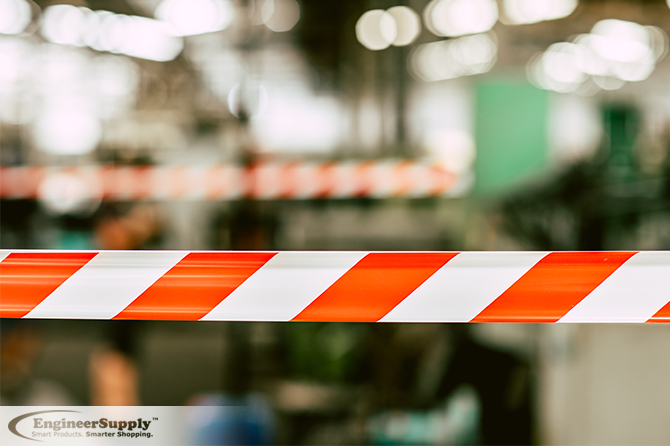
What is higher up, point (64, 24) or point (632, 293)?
point (64, 24)

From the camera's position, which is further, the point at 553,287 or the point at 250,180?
the point at 250,180

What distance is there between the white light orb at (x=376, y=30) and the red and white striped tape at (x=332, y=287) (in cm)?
193

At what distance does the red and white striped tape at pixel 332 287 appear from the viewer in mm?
591

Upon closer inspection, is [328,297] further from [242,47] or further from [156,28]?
[156,28]

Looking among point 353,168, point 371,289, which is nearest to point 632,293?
point 371,289

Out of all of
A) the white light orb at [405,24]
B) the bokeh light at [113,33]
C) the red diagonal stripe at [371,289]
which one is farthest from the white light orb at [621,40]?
the red diagonal stripe at [371,289]

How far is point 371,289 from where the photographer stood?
1.96ft

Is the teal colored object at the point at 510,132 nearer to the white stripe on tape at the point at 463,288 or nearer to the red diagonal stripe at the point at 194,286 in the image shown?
the white stripe on tape at the point at 463,288

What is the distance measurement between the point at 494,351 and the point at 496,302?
164 cm

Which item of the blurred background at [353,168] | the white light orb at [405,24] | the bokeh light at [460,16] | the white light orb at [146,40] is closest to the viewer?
the blurred background at [353,168]

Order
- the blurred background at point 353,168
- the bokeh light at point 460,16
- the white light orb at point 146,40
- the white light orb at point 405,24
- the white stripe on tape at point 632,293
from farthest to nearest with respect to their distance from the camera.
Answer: the white light orb at point 146,40, the bokeh light at point 460,16, the white light orb at point 405,24, the blurred background at point 353,168, the white stripe on tape at point 632,293

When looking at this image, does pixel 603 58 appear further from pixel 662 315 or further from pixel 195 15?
pixel 662 315

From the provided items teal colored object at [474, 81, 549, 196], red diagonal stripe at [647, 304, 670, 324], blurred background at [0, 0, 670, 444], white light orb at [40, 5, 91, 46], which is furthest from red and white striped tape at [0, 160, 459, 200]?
red diagonal stripe at [647, 304, 670, 324]

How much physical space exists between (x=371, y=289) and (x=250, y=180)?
7.30 ft
